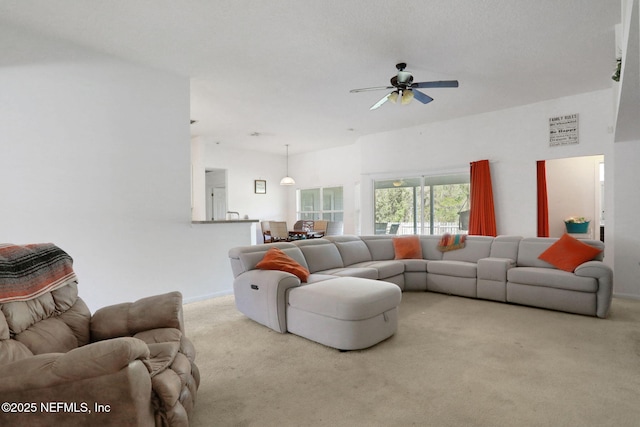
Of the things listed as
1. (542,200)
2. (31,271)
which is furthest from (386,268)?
(31,271)

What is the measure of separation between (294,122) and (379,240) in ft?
8.64

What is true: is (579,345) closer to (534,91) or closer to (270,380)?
(270,380)

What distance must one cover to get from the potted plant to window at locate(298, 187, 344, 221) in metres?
4.62

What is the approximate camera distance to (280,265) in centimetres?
334

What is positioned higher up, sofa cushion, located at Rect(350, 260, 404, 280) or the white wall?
the white wall

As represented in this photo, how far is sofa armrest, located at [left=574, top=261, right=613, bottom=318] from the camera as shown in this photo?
339cm

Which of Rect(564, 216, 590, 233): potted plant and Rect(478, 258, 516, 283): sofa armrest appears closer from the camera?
Rect(478, 258, 516, 283): sofa armrest

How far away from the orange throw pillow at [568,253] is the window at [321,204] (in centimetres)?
503

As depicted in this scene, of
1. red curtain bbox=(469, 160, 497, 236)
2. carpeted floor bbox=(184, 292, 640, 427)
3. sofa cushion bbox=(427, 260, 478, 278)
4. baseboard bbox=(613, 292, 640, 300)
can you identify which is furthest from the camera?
red curtain bbox=(469, 160, 497, 236)

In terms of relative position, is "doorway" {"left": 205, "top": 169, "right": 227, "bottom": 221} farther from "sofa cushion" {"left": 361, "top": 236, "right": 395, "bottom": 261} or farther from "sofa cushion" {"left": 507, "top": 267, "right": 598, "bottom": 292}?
"sofa cushion" {"left": 507, "top": 267, "right": 598, "bottom": 292}

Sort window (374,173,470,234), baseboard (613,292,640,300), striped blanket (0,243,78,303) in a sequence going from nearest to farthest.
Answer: striped blanket (0,243,78,303)
baseboard (613,292,640,300)
window (374,173,470,234)

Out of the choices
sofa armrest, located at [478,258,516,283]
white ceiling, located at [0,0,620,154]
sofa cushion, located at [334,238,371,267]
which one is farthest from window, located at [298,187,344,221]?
sofa armrest, located at [478,258,516,283]

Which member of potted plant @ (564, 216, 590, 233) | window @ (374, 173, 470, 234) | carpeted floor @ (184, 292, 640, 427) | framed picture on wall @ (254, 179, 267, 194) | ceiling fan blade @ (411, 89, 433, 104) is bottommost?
carpeted floor @ (184, 292, 640, 427)

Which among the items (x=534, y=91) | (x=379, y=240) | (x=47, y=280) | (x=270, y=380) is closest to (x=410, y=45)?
(x=534, y=91)
